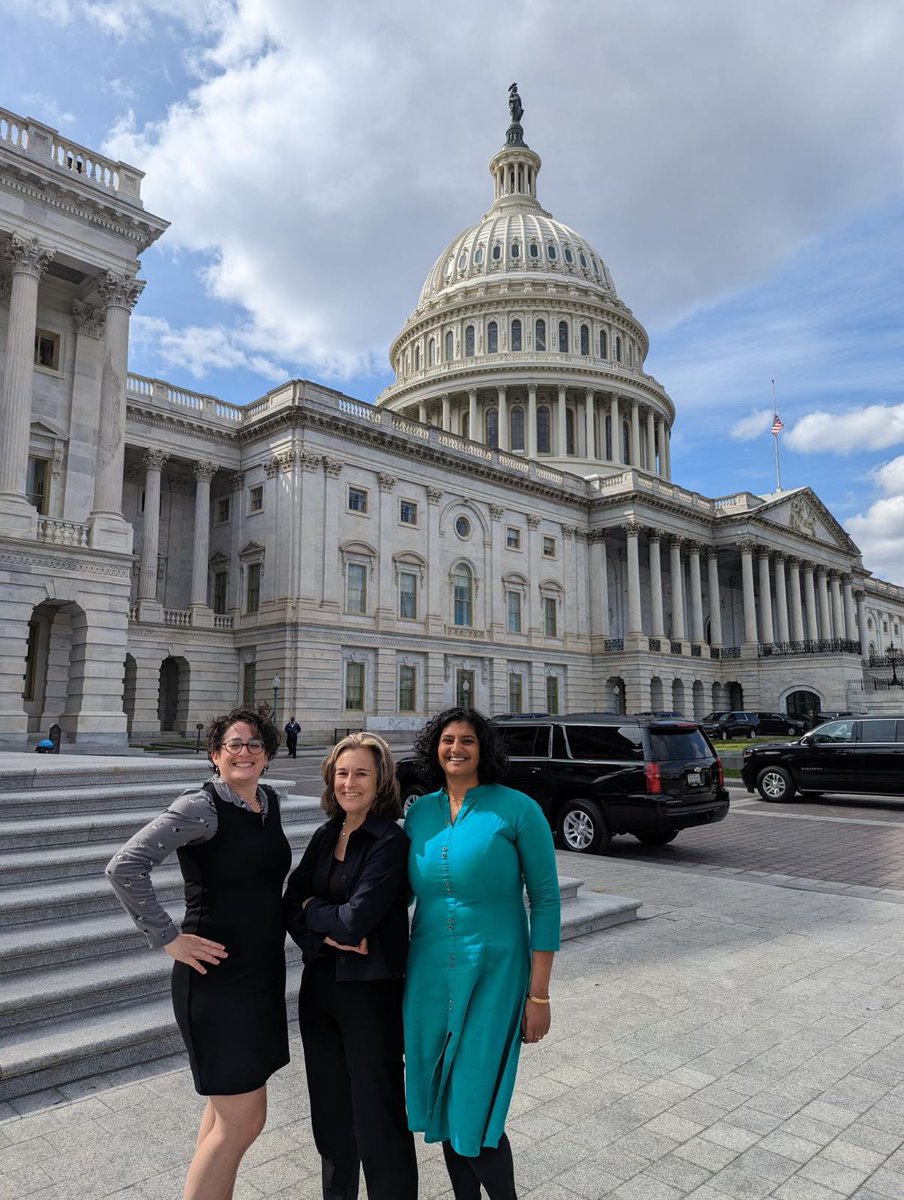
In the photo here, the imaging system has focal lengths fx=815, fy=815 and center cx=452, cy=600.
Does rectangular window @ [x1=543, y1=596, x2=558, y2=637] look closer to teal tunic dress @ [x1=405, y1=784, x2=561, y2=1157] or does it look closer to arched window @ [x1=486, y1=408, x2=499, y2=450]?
arched window @ [x1=486, y1=408, x2=499, y2=450]

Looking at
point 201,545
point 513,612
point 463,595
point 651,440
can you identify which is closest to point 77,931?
point 201,545

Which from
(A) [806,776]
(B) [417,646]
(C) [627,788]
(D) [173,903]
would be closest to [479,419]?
(B) [417,646]

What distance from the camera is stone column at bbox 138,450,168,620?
39.5 meters

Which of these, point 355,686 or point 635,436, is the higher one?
point 635,436

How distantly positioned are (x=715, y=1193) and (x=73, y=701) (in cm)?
2353

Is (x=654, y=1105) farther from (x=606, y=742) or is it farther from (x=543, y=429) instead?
(x=543, y=429)

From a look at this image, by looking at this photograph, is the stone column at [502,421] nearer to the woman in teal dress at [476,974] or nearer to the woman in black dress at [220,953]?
the woman in teal dress at [476,974]

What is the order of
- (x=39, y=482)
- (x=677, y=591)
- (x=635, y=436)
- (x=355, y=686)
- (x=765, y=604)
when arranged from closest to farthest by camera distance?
(x=39, y=482), (x=355, y=686), (x=677, y=591), (x=765, y=604), (x=635, y=436)

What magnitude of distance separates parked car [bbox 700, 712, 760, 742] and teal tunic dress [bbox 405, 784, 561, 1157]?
4109 cm

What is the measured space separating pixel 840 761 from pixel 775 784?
6.33 ft

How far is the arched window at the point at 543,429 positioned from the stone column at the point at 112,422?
162 feet

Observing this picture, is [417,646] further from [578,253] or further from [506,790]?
[578,253]

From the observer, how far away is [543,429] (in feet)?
239

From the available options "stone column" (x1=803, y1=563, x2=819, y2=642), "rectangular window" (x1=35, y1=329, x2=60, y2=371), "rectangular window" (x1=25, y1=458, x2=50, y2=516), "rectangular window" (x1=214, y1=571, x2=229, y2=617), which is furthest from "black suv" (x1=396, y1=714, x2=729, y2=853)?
"stone column" (x1=803, y1=563, x2=819, y2=642)
